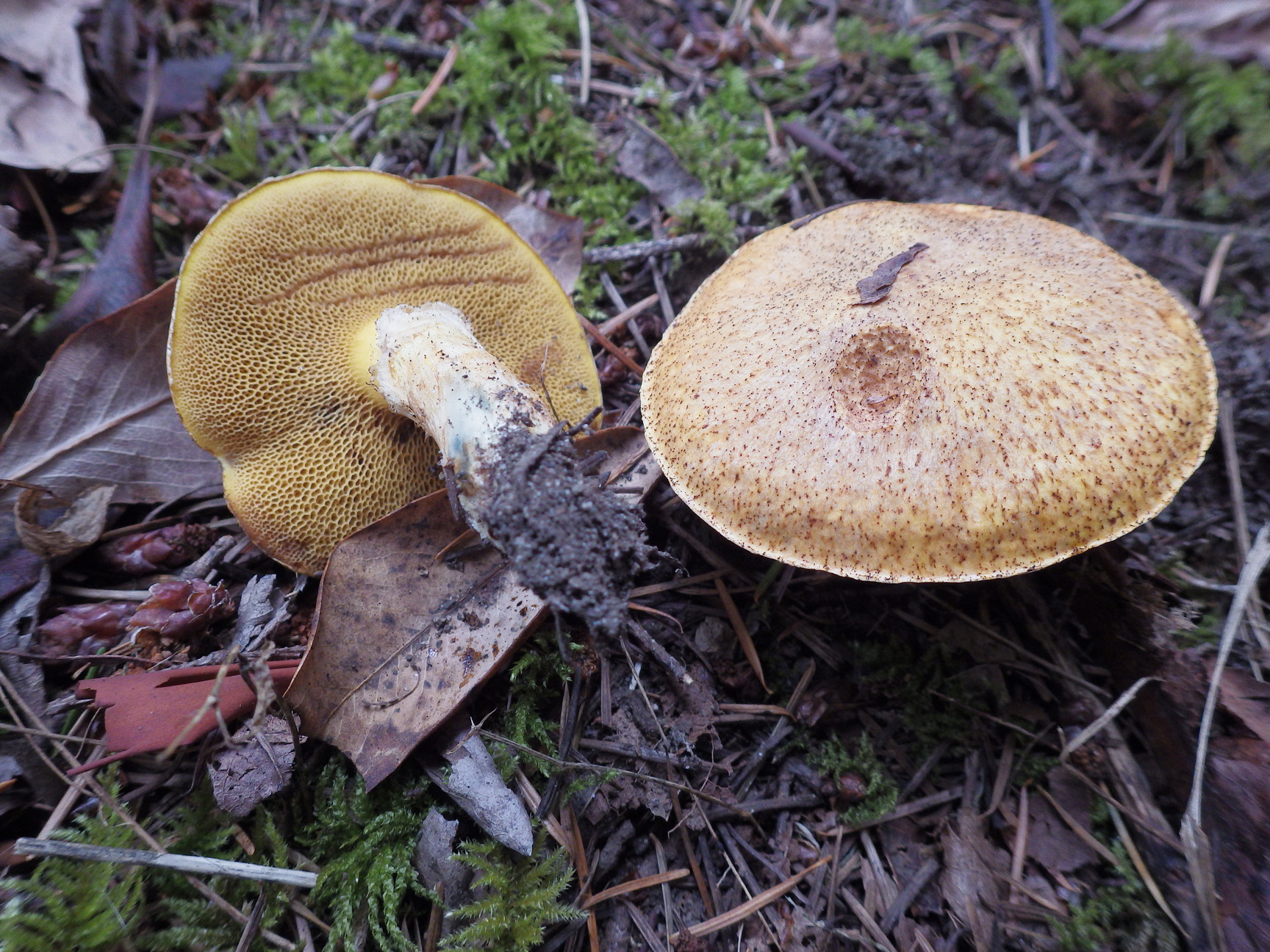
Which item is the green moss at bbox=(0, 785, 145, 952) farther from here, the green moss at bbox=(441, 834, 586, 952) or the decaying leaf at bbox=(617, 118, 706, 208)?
the decaying leaf at bbox=(617, 118, 706, 208)

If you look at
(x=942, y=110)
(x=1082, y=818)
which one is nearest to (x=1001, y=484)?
(x=1082, y=818)

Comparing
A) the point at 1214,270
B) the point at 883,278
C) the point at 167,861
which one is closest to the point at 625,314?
the point at 883,278

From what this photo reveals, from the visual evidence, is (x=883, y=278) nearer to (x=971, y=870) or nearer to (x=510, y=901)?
(x=971, y=870)

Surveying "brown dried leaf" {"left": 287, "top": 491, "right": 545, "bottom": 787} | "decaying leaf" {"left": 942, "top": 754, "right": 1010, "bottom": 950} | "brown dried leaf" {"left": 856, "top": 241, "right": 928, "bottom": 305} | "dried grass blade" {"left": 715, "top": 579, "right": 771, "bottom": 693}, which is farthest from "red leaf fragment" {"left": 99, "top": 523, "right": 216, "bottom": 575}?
"decaying leaf" {"left": 942, "top": 754, "right": 1010, "bottom": 950}

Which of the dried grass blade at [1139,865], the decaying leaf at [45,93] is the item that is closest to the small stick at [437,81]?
the decaying leaf at [45,93]

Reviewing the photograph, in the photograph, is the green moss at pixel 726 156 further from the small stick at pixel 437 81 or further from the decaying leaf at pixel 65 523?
the decaying leaf at pixel 65 523

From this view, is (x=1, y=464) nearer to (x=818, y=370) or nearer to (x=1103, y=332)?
(x=818, y=370)
